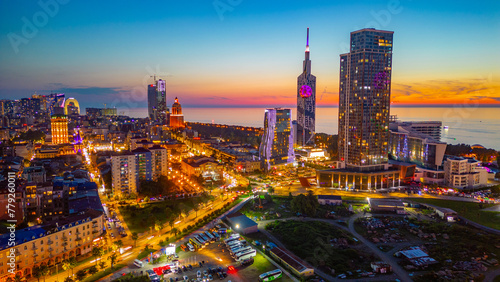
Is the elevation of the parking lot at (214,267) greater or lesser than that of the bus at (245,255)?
lesser

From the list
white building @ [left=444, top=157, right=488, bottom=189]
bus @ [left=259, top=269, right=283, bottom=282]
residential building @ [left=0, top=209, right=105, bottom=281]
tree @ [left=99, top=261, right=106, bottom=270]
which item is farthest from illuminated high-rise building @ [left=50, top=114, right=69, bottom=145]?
white building @ [left=444, top=157, right=488, bottom=189]

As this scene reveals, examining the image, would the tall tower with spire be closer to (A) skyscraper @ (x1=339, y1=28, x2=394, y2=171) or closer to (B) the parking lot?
(A) skyscraper @ (x1=339, y1=28, x2=394, y2=171)

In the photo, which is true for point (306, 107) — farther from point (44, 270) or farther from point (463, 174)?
point (44, 270)

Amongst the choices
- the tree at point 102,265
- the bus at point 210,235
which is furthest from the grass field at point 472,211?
the tree at point 102,265

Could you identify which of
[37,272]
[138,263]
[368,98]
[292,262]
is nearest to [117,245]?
[138,263]

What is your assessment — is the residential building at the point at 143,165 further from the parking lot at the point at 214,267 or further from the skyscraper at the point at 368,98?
the skyscraper at the point at 368,98

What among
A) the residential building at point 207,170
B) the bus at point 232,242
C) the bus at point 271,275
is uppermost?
the residential building at point 207,170
